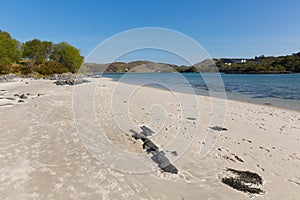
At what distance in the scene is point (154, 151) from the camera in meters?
4.98

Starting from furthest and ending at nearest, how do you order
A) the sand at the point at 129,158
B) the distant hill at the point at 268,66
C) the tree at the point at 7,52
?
the distant hill at the point at 268,66 → the tree at the point at 7,52 → the sand at the point at 129,158

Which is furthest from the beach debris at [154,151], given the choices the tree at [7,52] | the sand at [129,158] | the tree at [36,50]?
the tree at [36,50]

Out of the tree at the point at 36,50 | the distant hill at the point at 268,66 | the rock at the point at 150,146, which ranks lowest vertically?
the rock at the point at 150,146

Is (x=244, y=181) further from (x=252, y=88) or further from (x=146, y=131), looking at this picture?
(x=252, y=88)

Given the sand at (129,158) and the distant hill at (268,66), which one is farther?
the distant hill at (268,66)

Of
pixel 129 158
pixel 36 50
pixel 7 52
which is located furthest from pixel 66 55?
pixel 129 158

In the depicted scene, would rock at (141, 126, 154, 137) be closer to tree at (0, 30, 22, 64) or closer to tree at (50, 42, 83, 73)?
tree at (0, 30, 22, 64)

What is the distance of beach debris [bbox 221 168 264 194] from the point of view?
343cm

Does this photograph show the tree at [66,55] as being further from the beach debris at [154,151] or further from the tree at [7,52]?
the beach debris at [154,151]

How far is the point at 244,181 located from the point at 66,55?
67.0m

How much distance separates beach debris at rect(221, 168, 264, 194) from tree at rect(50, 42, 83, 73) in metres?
66.0

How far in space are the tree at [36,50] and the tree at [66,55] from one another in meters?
4.83

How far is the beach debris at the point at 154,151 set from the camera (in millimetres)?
4101

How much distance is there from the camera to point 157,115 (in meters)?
9.08
